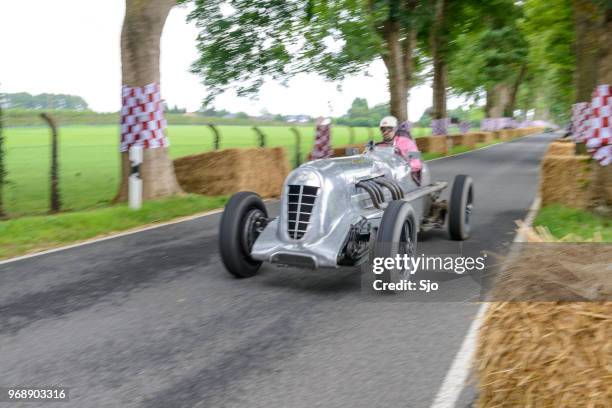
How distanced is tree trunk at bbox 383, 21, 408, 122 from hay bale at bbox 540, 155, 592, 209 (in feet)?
41.7

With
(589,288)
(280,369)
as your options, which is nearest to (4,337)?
(280,369)

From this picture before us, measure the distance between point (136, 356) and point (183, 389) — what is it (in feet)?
2.30

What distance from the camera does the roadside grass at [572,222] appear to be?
8602 millimetres

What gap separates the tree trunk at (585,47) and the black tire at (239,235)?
8.12m

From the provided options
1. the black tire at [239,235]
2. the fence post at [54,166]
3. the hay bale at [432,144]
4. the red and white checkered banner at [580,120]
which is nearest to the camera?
the black tire at [239,235]

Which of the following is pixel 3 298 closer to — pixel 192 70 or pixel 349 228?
pixel 349 228

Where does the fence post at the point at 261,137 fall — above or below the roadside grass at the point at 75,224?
above

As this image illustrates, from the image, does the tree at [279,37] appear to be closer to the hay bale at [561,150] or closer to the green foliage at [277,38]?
the green foliage at [277,38]

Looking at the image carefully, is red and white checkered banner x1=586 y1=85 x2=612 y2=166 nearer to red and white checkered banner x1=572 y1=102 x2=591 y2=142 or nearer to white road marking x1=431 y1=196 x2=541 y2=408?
white road marking x1=431 y1=196 x2=541 y2=408

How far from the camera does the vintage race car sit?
19.4 ft

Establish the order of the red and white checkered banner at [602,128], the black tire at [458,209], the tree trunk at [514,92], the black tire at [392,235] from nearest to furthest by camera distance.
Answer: the black tire at [392,235], the black tire at [458,209], the red and white checkered banner at [602,128], the tree trunk at [514,92]

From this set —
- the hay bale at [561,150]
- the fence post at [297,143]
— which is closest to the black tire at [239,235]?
the hay bale at [561,150]

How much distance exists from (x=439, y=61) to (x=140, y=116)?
2451 centimetres

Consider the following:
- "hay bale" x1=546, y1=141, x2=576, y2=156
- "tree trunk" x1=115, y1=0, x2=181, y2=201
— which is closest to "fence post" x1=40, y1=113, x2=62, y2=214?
"tree trunk" x1=115, y1=0, x2=181, y2=201
